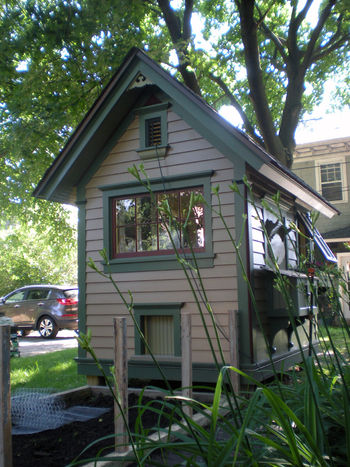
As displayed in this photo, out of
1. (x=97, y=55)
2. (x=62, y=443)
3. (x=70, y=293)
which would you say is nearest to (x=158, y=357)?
(x=62, y=443)

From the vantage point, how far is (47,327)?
19422 millimetres

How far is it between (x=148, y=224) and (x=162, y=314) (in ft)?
5.07

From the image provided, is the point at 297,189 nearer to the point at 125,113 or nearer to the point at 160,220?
the point at 160,220

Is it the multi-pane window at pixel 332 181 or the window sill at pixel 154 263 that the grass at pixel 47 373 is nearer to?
the window sill at pixel 154 263

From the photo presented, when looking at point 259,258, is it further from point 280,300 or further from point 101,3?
point 101,3

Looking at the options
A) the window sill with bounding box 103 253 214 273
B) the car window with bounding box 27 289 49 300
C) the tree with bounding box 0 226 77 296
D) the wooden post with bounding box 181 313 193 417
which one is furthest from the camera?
the tree with bounding box 0 226 77 296

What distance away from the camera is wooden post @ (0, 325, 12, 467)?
164 inches

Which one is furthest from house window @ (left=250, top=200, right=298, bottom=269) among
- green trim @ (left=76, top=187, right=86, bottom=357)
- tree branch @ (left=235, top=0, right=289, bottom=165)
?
tree branch @ (left=235, top=0, right=289, bottom=165)

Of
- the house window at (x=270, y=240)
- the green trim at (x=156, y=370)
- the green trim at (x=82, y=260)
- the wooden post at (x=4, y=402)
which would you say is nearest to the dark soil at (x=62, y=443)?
the wooden post at (x=4, y=402)

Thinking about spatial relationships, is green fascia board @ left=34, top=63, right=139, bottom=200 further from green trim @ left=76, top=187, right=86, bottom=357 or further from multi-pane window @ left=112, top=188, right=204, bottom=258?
multi-pane window @ left=112, top=188, right=204, bottom=258

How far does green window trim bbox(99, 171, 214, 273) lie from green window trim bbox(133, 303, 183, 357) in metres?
0.61

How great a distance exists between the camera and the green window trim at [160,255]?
25.6ft

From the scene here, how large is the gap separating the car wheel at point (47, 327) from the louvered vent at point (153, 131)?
1242 cm

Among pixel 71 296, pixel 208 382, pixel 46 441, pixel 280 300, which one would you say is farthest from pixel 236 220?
pixel 71 296
